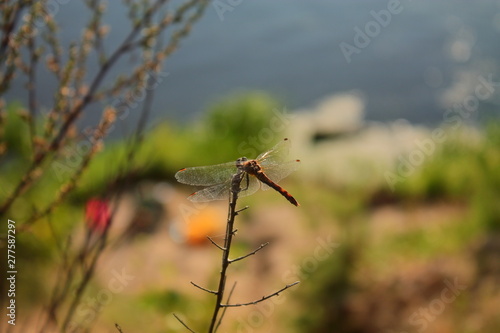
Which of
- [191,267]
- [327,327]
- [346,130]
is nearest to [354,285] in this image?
[327,327]

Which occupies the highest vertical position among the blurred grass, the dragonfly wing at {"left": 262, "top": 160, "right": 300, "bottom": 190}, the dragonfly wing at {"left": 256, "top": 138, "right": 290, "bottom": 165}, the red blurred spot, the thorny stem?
the dragonfly wing at {"left": 256, "top": 138, "right": 290, "bottom": 165}

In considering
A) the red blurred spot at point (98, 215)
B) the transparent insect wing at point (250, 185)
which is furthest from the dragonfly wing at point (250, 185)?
the red blurred spot at point (98, 215)

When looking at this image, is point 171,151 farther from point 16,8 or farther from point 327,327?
point 16,8

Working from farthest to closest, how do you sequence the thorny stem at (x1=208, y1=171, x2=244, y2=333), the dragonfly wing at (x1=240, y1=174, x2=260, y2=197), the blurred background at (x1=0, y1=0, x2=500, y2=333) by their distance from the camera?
the blurred background at (x1=0, y1=0, x2=500, y2=333) < the dragonfly wing at (x1=240, y1=174, x2=260, y2=197) < the thorny stem at (x1=208, y1=171, x2=244, y2=333)

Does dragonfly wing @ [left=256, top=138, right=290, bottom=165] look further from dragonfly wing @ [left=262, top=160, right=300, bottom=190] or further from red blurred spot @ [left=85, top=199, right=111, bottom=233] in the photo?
red blurred spot @ [left=85, top=199, right=111, bottom=233]

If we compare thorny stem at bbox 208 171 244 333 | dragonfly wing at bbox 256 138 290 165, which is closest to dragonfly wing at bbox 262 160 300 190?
dragonfly wing at bbox 256 138 290 165

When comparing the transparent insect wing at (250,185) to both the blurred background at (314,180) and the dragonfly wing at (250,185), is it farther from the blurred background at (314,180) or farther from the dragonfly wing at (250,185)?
the blurred background at (314,180)

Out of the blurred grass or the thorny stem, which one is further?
the blurred grass
